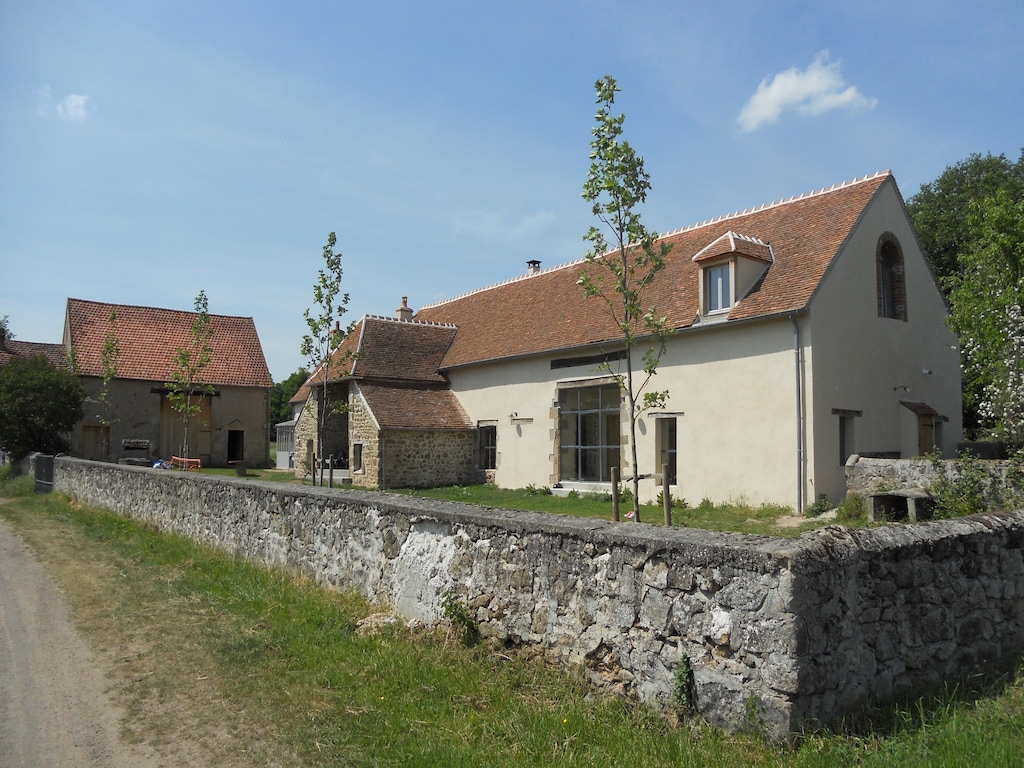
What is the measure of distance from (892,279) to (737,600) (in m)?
16.2

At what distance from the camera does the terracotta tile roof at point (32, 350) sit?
32.2 m

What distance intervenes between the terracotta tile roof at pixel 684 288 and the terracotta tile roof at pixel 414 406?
119 cm

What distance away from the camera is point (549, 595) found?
509 centimetres

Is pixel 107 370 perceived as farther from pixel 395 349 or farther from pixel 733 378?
pixel 733 378

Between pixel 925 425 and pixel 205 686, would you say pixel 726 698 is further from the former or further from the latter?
pixel 925 425

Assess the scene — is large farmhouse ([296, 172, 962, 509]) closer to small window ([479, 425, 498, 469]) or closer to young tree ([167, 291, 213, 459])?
small window ([479, 425, 498, 469])

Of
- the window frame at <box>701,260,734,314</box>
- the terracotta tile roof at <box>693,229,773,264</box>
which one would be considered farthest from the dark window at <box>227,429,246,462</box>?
the terracotta tile roof at <box>693,229,773,264</box>

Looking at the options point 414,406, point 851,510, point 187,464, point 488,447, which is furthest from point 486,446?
point 187,464

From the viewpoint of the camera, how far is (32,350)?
3366 cm

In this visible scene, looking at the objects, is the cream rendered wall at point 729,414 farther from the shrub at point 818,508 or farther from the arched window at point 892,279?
→ the arched window at point 892,279

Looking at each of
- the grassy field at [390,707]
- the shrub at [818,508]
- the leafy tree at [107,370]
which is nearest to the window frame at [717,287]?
the shrub at [818,508]

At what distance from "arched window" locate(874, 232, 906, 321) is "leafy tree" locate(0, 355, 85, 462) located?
81.7ft

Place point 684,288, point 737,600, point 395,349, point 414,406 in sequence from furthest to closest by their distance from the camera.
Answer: point 395,349 → point 414,406 → point 684,288 → point 737,600

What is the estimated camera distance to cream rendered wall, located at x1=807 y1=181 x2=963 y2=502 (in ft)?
49.1
